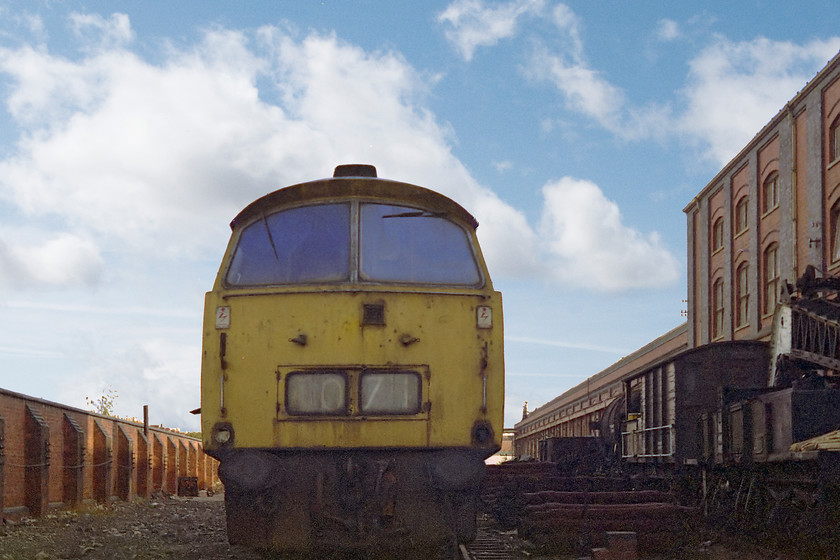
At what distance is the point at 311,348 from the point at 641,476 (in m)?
13.4

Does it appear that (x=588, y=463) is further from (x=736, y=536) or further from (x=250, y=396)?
(x=250, y=396)

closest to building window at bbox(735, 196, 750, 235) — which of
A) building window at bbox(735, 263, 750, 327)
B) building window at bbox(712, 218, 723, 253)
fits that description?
building window at bbox(735, 263, 750, 327)

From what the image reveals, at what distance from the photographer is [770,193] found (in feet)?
98.1

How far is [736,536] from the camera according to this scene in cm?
1325

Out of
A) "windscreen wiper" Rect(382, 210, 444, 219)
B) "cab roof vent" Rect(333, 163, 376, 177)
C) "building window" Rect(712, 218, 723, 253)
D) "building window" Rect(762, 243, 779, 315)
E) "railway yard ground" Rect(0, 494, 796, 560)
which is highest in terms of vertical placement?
"building window" Rect(712, 218, 723, 253)

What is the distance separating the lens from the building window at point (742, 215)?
3246cm

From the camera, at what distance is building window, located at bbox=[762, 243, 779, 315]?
96.4 ft

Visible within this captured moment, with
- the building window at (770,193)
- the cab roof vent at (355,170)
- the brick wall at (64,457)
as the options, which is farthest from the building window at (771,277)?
the cab roof vent at (355,170)

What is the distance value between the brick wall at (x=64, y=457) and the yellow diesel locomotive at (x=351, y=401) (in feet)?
→ 32.3

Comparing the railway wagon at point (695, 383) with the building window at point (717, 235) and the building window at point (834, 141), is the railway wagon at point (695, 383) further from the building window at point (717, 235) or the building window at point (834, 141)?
the building window at point (717, 235)

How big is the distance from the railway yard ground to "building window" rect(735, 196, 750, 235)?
64.4ft

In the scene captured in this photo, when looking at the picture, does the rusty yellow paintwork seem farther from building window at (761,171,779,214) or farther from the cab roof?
building window at (761,171,779,214)

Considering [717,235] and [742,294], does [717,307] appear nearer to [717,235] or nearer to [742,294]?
[742,294]

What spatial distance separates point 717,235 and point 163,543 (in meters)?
28.1
